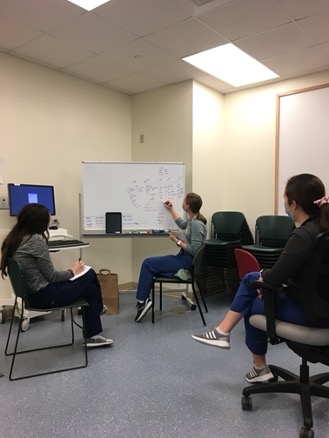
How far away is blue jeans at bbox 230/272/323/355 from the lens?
1.82m

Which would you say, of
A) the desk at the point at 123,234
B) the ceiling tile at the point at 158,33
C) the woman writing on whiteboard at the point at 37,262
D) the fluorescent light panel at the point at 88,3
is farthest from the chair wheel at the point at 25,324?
the fluorescent light panel at the point at 88,3

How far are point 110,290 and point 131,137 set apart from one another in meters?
2.26

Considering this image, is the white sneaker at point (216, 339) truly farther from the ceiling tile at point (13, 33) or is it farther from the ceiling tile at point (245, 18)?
the ceiling tile at point (13, 33)

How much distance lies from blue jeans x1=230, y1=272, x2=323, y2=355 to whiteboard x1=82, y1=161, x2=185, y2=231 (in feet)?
7.29

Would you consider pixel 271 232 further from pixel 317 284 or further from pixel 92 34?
pixel 92 34

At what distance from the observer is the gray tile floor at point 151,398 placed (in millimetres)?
1866

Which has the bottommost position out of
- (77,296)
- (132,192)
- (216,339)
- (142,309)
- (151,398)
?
(151,398)

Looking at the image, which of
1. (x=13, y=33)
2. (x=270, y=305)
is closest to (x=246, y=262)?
(x=270, y=305)

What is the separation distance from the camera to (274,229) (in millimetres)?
4230

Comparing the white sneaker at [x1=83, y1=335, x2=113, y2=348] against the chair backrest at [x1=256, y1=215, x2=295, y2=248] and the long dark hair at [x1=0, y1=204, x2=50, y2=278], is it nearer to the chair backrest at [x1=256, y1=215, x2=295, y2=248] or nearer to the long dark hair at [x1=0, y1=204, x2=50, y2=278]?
the long dark hair at [x1=0, y1=204, x2=50, y2=278]

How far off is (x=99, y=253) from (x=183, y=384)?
2.65m

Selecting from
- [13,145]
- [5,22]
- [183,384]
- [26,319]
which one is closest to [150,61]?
[5,22]

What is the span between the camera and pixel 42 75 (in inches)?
159

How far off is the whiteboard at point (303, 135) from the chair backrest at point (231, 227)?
17.8 inches
